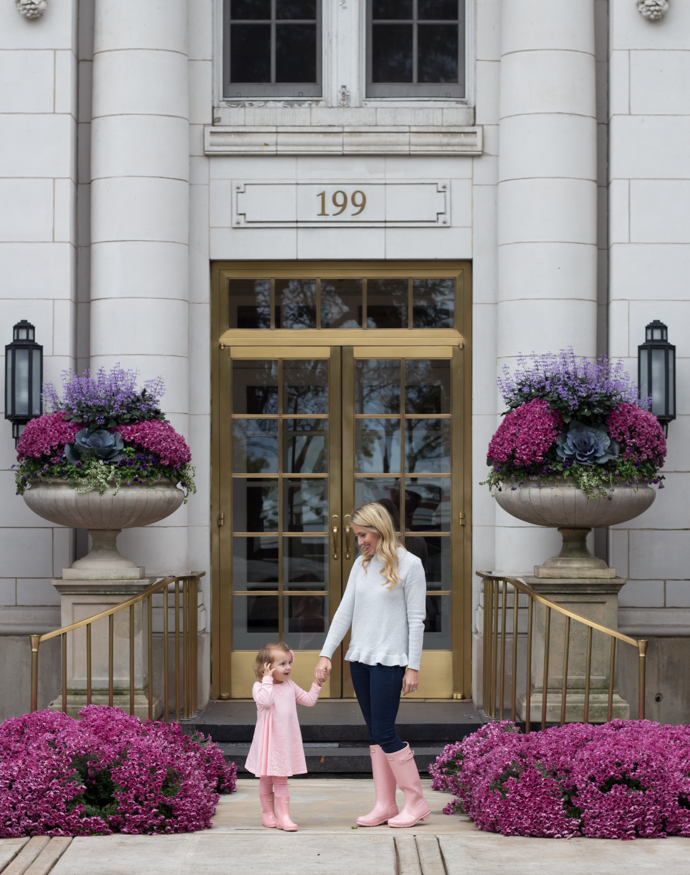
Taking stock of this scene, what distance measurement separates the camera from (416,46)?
915 centimetres

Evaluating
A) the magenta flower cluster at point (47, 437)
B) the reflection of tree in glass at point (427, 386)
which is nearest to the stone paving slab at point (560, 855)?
the magenta flower cluster at point (47, 437)

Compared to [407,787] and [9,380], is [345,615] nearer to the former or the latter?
[407,787]

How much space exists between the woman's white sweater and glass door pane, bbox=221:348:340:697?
2982 millimetres

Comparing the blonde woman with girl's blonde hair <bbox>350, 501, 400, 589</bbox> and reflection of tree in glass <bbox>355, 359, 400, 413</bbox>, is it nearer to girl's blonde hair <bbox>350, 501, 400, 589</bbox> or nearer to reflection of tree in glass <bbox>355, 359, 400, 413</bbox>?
girl's blonde hair <bbox>350, 501, 400, 589</bbox>

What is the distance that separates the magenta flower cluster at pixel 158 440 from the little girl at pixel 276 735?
2.17 metres

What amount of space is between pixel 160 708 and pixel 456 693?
2.40 m

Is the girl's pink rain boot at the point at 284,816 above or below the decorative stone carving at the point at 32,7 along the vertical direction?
below

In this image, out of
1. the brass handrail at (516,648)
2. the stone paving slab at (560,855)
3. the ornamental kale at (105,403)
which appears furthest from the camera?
the ornamental kale at (105,403)

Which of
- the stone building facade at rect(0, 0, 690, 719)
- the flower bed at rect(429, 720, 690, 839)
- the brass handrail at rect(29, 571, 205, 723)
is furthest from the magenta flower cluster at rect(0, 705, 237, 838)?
the stone building facade at rect(0, 0, 690, 719)

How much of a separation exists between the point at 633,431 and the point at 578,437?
1.31ft

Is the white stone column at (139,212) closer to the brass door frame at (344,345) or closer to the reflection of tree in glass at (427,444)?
the brass door frame at (344,345)

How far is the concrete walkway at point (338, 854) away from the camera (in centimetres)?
492

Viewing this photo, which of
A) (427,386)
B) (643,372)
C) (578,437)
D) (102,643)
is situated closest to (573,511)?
(578,437)

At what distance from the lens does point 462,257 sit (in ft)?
29.3
